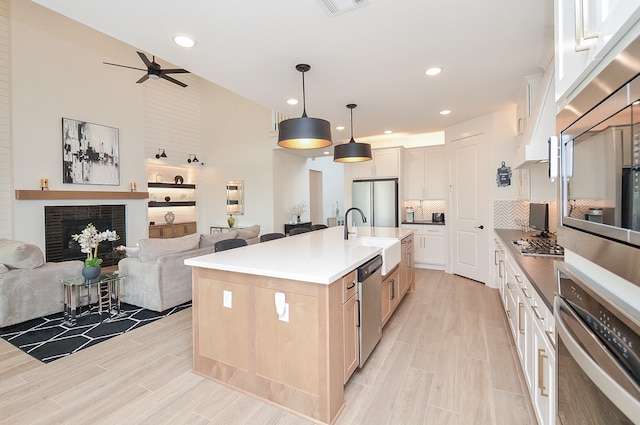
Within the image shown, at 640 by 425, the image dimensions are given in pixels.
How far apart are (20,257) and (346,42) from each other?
13.1 feet

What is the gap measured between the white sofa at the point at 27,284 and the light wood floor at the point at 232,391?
1.64 ft

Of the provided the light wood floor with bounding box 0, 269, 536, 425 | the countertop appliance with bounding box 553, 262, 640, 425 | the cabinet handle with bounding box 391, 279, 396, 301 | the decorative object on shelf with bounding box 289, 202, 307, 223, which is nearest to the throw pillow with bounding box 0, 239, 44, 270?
the light wood floor with bounding box 0, 269, 536, 425

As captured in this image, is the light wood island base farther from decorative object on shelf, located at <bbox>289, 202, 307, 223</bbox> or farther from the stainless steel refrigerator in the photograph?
decorative object on shelf, located at <bbox>289, 202, 307, 223</bbox>

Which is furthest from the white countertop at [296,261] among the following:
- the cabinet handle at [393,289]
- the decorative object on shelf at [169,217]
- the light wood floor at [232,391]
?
the decorative object on shelf at [169,217]

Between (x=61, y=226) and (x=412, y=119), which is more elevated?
(x=412, y=119)

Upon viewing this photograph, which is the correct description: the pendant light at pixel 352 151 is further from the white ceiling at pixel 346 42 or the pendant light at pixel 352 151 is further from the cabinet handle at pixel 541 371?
the cabinet handle at pixel 541 371

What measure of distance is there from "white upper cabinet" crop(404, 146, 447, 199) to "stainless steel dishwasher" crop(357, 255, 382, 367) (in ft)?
12.7

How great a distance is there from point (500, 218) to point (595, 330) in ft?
13.9

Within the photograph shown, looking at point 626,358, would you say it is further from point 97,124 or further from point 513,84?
point 97,124

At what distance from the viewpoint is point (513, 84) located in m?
3.45

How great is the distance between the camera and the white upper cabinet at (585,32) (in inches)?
26.4

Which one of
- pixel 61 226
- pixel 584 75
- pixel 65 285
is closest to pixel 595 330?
pixel 584 75

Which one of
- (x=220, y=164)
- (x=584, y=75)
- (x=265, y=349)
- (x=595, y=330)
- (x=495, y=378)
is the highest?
(x=220, y=164)

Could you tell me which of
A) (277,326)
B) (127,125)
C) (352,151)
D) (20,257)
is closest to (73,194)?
(127,125)
